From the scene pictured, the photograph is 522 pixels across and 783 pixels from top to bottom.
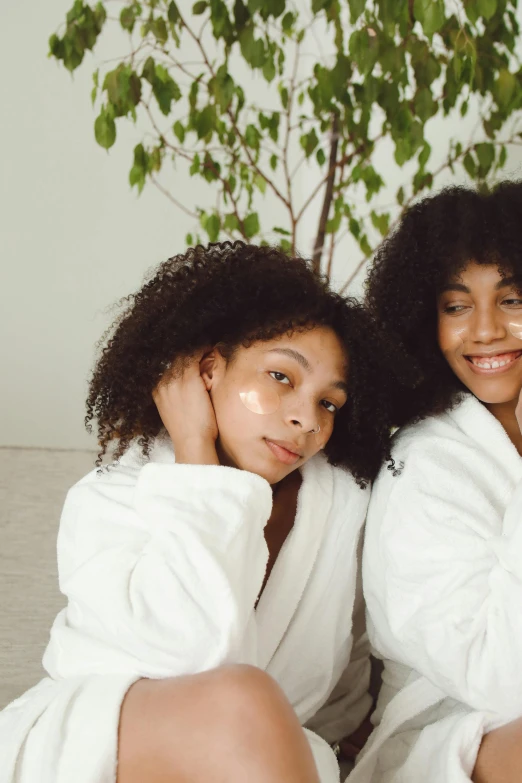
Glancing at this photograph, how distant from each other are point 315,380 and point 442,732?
43 cm

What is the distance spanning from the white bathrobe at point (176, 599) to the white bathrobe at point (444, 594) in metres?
0.07

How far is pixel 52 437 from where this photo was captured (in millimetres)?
2334

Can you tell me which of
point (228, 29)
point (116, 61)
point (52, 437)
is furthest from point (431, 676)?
point (116, 61)

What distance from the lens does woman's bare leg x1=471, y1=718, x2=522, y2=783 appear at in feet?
2.71

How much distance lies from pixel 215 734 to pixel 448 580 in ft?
1.13

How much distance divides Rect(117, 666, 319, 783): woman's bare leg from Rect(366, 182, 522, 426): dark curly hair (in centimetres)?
50

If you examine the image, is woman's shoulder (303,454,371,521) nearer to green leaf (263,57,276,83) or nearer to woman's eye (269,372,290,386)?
woman's eye (269,372,290,386)

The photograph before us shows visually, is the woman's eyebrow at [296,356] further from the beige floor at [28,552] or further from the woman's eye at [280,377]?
the beige floor at [28,552]

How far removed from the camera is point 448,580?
941 mm

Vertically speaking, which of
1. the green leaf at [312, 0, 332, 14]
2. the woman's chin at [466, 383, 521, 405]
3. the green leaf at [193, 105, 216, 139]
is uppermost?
the green leaf at [312, 0, 332, 14]

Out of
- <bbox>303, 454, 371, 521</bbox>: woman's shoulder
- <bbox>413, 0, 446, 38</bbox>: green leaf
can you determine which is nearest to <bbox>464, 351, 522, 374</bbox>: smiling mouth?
<bbox>303, 454, 371, 521</bbox>: woman's shoulder

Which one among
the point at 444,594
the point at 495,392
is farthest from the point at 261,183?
the point at 444,594

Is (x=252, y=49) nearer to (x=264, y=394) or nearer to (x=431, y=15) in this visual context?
(x=431, y=15)

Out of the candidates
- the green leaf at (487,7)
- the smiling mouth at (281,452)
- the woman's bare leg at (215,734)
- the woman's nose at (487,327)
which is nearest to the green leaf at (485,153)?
the green leaf at (487,7)
